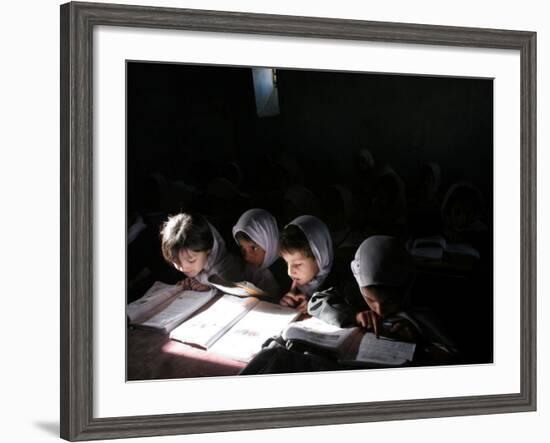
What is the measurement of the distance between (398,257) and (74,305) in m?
1.13

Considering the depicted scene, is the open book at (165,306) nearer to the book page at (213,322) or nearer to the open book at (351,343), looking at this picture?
the book page at (213,322)

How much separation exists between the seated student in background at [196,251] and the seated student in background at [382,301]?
332mm

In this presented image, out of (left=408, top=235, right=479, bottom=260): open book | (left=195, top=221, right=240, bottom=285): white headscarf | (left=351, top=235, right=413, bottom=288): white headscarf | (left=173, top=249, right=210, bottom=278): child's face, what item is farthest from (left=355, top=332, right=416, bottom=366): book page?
(left=173, top=249, right=210, bottom=278): child's face

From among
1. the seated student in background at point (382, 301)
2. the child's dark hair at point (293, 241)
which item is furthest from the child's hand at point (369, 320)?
the child's dark hair at point (293, 241)

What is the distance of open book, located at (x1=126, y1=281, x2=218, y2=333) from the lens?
3.49 metres

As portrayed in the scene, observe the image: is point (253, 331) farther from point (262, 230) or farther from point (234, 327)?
point (262, 230)

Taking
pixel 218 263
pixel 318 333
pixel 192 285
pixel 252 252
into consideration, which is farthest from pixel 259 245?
pixel 318 333

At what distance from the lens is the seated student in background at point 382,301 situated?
373cm

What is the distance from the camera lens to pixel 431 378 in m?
3.83

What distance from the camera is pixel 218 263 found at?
11.8 ft

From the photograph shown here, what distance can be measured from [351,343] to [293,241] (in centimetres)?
41

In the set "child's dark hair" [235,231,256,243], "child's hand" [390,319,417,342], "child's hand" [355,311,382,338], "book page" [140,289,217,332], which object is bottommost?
"child's hand" [390,319,417,342]

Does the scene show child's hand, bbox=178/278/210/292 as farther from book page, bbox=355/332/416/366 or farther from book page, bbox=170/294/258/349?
book page, bbox=355/332/416/366

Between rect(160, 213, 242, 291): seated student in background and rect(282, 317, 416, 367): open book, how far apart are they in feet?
0.94
